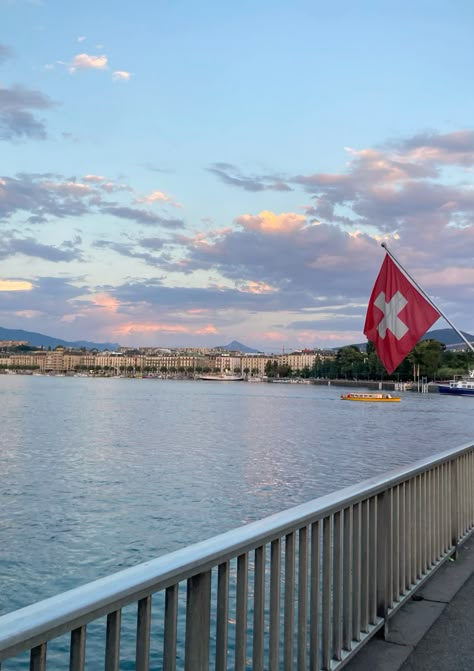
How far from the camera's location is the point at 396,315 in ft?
35.8

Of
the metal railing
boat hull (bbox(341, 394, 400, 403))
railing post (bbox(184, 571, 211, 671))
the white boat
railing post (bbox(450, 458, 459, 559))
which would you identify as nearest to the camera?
the metal railing

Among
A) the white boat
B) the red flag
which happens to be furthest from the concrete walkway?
the white boat

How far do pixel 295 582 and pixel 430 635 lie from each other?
1.07 metres

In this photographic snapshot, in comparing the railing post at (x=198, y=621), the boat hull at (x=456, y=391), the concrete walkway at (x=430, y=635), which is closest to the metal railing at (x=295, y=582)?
the railing post at (x=198, y=621)

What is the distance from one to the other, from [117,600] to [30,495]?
22.3 meters

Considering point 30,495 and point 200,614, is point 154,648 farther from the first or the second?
point 30,495

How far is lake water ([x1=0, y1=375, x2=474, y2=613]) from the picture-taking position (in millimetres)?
15258

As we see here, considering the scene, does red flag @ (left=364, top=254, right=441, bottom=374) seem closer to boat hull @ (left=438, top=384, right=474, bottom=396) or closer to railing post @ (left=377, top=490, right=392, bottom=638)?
railing post @ (left=377, top=490, right=392, bottom=638)

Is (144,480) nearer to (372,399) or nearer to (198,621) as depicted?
(198,621)

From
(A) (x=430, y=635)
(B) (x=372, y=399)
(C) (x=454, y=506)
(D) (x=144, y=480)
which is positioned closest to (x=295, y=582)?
(A) (x=430, y=635)

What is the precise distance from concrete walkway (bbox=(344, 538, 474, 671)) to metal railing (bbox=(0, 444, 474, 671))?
0.11 m

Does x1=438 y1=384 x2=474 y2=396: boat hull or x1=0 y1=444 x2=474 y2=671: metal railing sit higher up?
x1=0 y1=444 x2=474 y2=671: metal railing

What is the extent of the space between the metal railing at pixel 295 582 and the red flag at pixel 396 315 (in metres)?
3.41

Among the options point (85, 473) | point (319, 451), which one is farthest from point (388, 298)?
point (319, 451)
